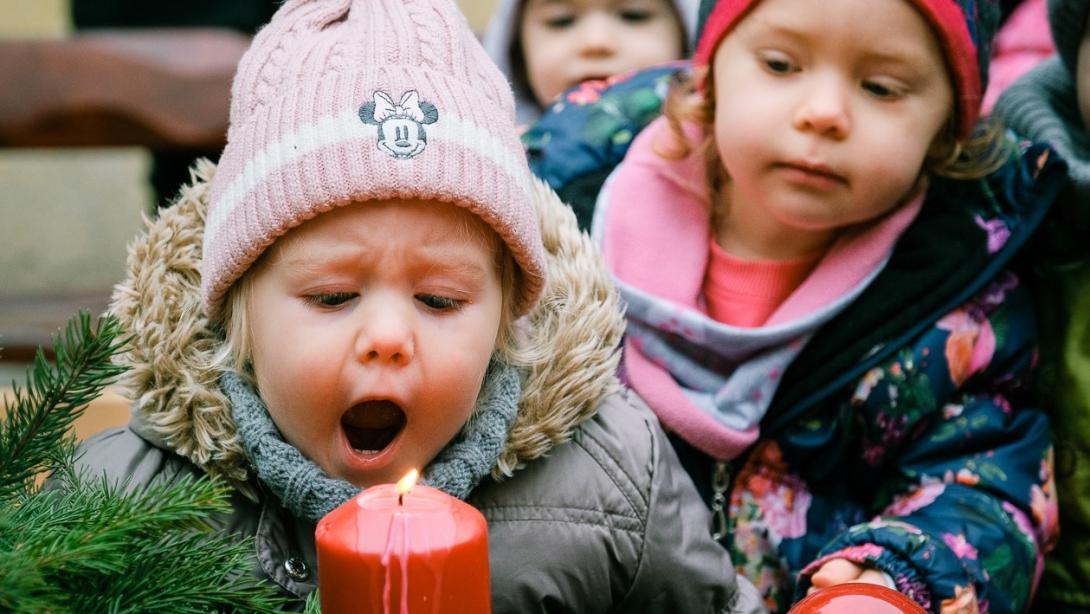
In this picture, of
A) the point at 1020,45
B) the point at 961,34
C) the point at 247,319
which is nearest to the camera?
the point at 247,319

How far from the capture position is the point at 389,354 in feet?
3.59

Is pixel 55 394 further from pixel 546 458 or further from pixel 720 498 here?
pixel 720 498

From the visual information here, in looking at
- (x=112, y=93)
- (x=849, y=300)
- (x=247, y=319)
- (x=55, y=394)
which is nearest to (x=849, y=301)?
(x=849, y=300)

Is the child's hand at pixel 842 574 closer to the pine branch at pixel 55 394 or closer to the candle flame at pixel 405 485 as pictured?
the candle flame at pixel 405 485

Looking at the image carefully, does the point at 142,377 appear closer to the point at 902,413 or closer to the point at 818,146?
the point at 818,146

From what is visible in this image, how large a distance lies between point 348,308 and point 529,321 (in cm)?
29

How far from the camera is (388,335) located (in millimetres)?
1081

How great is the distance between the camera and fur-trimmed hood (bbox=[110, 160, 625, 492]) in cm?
120

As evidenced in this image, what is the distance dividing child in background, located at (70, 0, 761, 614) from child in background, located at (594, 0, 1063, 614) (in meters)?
0.24

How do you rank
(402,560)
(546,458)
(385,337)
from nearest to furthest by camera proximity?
(402,560), (385,337), (546,458)

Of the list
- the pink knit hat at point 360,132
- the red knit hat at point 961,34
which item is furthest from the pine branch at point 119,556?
the red knit hat at point 961,34

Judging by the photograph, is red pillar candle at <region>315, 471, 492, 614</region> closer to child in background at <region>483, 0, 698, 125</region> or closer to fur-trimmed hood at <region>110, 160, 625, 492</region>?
fur-trimmed hood at <region>110, 160, 625, 492</region>

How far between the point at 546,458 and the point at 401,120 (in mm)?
417

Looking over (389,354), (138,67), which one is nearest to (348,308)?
(389,354)
